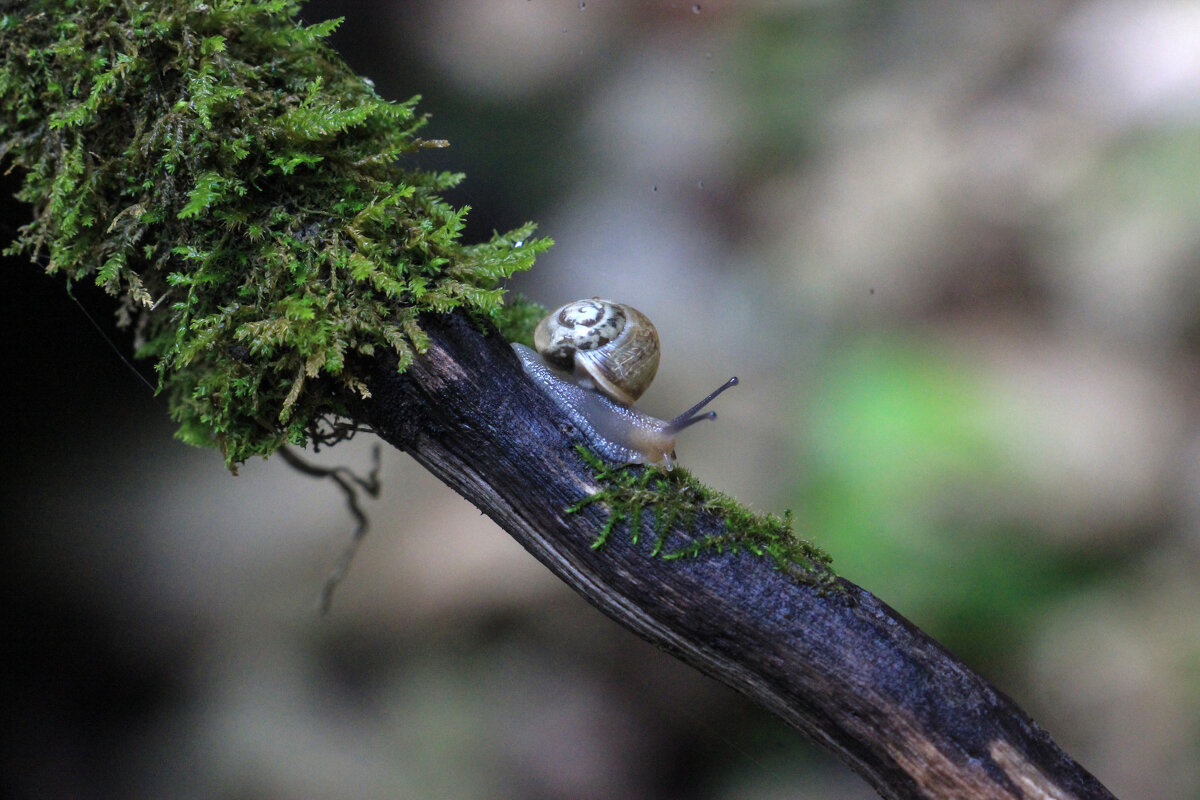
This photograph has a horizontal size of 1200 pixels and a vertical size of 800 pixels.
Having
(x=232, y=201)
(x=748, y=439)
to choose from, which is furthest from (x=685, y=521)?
(x=748, y=439)

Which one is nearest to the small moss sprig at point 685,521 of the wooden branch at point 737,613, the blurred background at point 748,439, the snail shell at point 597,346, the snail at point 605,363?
the wooden branch at point 737,613

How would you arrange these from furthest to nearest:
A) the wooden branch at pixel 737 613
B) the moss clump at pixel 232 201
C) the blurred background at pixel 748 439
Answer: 1. the blurred background at pixel 748 439
2. the moss clump at pixel 232 201
3. the wooden branch at pixel 737 613

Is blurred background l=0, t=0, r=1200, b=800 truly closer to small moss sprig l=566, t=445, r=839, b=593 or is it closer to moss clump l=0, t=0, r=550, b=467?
moss clump l=0, t=0, r=550, b=467

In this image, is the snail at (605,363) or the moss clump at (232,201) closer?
the moss clump at (232,201)

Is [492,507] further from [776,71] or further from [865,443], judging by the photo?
[776,71]

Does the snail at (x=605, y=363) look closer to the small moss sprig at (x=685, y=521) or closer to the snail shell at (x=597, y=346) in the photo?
the snail shell at (x=597, y=346)
